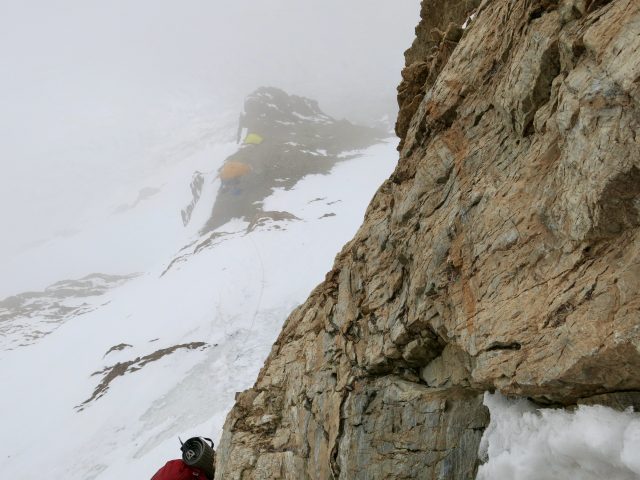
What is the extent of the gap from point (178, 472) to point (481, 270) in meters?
8.88

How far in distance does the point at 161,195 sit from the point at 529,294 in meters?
108

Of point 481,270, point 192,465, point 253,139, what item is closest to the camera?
point 481,270

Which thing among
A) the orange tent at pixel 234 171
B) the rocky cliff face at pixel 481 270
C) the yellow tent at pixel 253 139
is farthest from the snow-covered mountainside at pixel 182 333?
the rocky cliff face at pixel 481 270

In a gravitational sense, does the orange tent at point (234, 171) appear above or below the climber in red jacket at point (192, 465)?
above

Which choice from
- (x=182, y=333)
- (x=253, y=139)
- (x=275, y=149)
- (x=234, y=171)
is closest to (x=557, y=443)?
(x=182, y=333)

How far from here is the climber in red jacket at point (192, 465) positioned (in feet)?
29.5

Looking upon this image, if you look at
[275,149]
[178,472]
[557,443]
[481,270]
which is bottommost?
[557,443]

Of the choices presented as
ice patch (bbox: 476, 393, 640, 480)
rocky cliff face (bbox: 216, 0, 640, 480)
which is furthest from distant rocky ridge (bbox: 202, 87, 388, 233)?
ice patch (bbox: 476, 393, 640, 480)

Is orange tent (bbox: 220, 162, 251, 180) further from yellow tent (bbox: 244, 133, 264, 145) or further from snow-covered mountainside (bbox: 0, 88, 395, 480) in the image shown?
yellow tent (bbox: 244, 133, 264, 145)

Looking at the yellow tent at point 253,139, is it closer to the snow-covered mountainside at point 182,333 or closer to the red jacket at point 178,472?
the snow-covered mountainside at point 182,333

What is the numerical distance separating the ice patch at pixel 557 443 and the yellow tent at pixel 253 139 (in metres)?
72.5

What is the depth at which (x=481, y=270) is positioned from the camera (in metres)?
Result: 6.24

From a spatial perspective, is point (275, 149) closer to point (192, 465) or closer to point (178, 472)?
point (192, 465)

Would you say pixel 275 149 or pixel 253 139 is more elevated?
pixel 253 139
